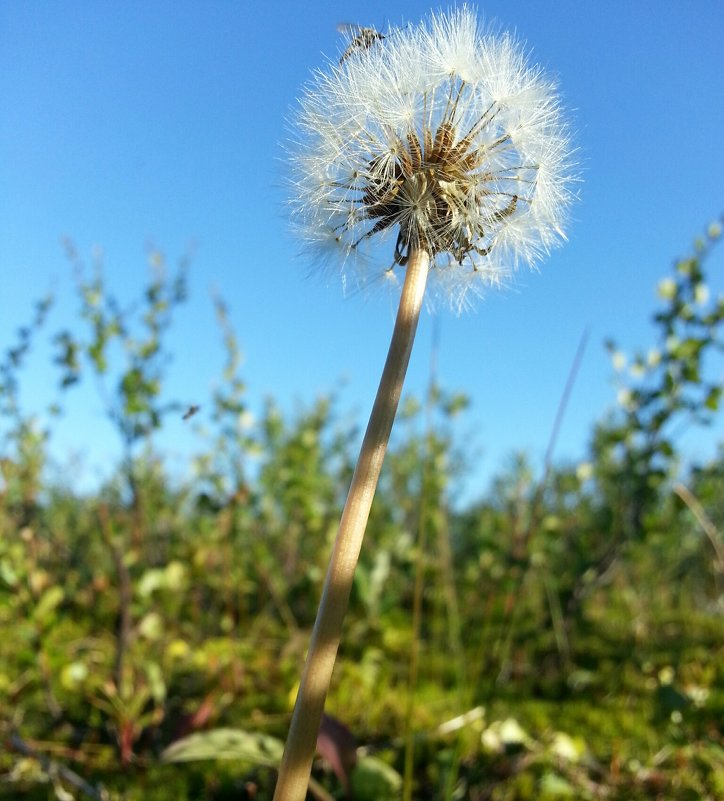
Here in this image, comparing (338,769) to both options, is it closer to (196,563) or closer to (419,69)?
(419,69)

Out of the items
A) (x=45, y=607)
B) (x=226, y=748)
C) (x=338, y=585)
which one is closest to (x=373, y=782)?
(x=226, y=748)

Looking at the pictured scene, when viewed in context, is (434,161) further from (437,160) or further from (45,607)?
(45,607)

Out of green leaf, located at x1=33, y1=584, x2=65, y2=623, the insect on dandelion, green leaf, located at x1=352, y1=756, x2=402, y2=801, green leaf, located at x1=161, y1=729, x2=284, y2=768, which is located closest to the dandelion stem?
the insect on dandelion

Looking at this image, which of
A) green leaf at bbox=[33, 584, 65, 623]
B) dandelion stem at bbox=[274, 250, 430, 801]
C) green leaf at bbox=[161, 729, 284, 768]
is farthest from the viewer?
green leaf at bbox=[33, 584, 65, 623]

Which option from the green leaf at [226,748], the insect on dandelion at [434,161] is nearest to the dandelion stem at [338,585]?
the insect on dandelion at [434,161]

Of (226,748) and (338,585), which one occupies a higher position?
(338,585)

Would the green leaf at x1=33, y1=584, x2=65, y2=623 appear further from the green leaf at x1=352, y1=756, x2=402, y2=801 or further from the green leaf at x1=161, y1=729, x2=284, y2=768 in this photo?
the green leaf at x1=352, y1=756, x2=402, y2=801
